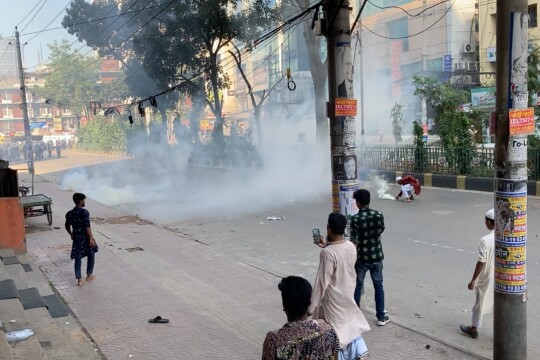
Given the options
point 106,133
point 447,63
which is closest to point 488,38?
point 447,63

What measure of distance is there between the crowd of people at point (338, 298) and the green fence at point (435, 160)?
409 inches

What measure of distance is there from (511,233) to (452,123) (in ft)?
44.0

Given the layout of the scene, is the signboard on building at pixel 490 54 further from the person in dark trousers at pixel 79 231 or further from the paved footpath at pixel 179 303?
the person in dark trousers at pixel 79 231

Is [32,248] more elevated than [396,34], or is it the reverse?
[396,34]

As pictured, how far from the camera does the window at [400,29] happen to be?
4178 centimetres

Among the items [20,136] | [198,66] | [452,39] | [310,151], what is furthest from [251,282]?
[20,136]

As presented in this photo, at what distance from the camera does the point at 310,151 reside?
24.2 m

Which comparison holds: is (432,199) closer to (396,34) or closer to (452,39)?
(452,39)

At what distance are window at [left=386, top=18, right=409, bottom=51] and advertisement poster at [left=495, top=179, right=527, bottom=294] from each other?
40.0m

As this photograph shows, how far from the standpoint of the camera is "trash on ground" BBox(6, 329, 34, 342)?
16.4ft

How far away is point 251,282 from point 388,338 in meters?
2.64

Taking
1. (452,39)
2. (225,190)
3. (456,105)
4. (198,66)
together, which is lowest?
(225,190)

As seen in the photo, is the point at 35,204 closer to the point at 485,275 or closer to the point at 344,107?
the point at 344,107

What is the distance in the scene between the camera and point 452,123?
16594 millimetres
